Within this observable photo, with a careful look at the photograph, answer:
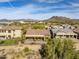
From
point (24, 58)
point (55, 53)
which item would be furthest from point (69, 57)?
point (24, 58)

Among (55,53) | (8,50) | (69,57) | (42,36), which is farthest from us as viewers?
(42,36)

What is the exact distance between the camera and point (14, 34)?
180 ft

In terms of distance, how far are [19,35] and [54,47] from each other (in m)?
33.6

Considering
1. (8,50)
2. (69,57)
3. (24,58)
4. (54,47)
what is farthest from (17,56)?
(69,57)

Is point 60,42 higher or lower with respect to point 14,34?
higher

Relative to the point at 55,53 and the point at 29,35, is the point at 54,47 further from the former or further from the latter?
the point at 29,35

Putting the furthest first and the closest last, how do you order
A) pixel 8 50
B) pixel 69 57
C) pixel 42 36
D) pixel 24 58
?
pixel 42 36 → pixel 8 50 → pixel 24 58 → pixel 69 57

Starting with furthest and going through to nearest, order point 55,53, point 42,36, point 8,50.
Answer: point 42,36, point 8,50, point 55,53

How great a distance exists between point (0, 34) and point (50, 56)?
34345 millimetres

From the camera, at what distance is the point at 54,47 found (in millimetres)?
22062

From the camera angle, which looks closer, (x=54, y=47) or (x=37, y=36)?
(x=54, y=47)

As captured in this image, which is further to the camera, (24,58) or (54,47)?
(24,58)

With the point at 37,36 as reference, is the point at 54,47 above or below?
above

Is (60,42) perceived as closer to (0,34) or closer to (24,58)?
(24,58)
